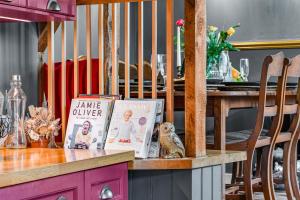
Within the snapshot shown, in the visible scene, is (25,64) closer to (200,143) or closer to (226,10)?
(200,143)

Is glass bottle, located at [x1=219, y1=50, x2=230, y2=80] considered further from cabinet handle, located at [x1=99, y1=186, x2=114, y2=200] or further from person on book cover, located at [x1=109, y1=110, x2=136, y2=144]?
cabinet handle, located at [x1=99, y1=186, x2=114, y2=200]

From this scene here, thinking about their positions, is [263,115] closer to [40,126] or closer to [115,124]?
[115,124]

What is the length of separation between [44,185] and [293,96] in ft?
10.3

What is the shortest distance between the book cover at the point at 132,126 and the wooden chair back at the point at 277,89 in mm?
1587

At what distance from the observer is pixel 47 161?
2115mm

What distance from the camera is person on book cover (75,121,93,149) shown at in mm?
2545

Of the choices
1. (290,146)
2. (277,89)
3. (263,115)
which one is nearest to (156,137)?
(263,115)

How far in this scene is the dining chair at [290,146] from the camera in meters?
4.16

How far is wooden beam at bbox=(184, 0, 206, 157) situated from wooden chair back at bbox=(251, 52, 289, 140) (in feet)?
5.01

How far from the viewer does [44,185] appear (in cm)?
196

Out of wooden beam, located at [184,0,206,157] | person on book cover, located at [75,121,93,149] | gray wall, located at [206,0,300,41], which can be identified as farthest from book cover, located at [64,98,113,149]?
gray wall, located at [206,0,300,41]

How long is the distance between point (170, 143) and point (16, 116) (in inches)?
25.8

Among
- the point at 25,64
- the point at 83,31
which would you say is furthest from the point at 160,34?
the point at 25,64

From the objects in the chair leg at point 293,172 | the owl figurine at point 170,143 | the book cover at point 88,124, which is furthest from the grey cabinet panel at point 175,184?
the chair leg at point 293,172
